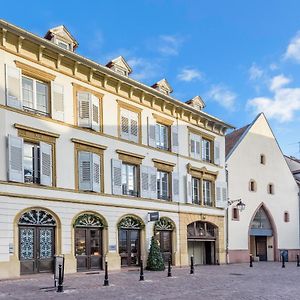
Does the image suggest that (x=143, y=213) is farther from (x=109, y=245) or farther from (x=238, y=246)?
(x=238, y=246)

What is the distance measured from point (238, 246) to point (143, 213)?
10.5 m

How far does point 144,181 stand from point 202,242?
778 cm

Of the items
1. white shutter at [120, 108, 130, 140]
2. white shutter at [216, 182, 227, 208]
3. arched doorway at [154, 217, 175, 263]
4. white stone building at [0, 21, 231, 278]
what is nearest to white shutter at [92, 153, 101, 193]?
white stone building at [0, 21, 231, 278]

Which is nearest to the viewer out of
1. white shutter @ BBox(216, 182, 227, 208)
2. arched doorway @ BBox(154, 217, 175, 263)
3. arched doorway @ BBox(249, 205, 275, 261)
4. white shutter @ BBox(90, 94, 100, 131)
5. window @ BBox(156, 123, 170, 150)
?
white shutter @ BBox(90, 94, 100, 131)

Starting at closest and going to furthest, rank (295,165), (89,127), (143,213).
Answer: (89,127), (143,213), (295,165)

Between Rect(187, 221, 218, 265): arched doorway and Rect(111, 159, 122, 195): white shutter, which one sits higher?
Rect(111, 159, 122, 195): white shutter

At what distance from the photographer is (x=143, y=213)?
24.2 m

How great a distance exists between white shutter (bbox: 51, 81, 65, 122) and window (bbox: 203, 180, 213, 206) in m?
12.1

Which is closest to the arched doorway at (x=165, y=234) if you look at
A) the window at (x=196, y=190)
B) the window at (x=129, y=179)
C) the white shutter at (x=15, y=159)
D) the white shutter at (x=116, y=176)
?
the window at (x=129, y=179)

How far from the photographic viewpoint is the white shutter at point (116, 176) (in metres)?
22.7

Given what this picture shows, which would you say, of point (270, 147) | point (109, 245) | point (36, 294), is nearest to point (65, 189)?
point (109, 245)

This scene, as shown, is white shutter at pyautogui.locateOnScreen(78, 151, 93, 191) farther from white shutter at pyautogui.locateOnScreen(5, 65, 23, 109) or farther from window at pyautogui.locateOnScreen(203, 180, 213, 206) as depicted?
window at pyautogui.locateOnScreen(203, 180, 213, 206)

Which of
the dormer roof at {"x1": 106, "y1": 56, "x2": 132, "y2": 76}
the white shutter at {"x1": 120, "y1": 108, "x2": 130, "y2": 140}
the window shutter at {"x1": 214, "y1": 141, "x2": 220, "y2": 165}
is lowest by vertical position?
the window shutter at {"x1": 214, "y1": 141, "x2": 220, "y2": 165}

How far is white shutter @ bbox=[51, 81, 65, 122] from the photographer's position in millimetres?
20281
